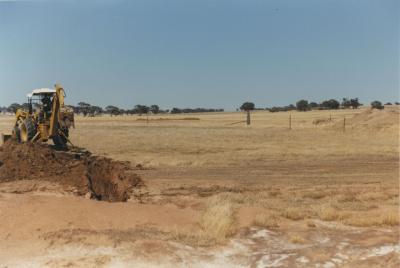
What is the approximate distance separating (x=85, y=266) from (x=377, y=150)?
57.5 ft

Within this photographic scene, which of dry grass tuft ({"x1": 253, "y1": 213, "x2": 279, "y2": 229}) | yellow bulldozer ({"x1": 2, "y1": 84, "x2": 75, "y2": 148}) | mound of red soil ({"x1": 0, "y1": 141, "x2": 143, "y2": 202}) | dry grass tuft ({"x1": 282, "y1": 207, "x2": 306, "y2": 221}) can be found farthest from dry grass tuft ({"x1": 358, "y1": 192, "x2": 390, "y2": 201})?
yellow bulldozer ({"x1": 2, "y1": 84, "x2": 75, "y2": 148})

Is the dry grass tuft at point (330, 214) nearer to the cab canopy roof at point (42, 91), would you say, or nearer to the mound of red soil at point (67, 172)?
the mound of red soil at point (67, 172)

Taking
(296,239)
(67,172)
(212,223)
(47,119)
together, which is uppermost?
(47,119)

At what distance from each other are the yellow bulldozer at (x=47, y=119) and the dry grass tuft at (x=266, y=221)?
1066 centimetres

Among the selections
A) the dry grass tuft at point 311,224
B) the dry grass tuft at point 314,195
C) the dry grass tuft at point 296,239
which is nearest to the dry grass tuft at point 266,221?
the dry grass tuft at point 311,224

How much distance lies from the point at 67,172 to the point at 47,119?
6557 mm

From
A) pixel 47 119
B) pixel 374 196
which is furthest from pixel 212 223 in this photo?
pixel 47 119

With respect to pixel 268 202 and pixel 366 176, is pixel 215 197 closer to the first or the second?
pixel 268 202

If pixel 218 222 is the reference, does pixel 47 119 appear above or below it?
above

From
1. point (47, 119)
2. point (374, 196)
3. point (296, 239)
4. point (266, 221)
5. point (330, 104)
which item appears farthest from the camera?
point (330, 104)

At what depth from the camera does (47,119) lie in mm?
18312

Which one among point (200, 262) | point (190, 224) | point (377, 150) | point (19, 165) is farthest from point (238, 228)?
point (377, 150)

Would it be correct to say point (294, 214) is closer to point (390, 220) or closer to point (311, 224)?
point (311, 224)

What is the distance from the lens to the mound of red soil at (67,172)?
39.3ft
